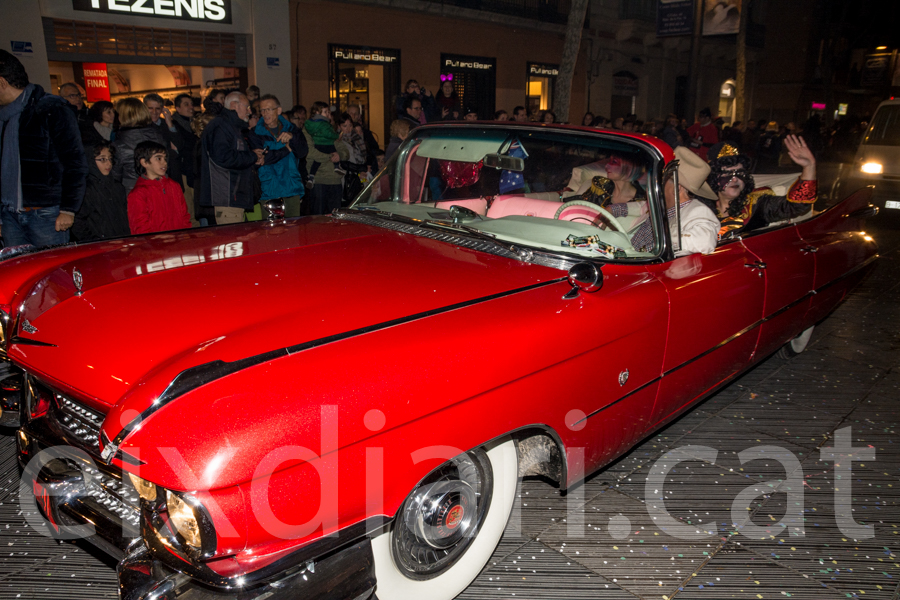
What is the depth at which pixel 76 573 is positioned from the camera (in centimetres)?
241

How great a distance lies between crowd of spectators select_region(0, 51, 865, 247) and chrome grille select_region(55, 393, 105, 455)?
131 centimetres

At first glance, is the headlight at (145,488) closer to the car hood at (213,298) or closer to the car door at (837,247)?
the car hood at (213,298)

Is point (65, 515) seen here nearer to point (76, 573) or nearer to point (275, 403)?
point (76, 573)

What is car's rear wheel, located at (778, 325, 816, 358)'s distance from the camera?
4.75 metres

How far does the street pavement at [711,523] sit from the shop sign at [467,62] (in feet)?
48.6

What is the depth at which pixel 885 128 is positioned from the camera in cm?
1072

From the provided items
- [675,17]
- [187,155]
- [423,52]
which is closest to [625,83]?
[675,17]

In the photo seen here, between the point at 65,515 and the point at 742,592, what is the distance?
2.41 metres

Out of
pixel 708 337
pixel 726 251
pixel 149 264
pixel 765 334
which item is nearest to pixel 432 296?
pixel 149 264

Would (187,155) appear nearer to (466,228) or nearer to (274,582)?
(466,228)

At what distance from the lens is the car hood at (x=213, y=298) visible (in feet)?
5.82

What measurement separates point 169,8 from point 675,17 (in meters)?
12.0

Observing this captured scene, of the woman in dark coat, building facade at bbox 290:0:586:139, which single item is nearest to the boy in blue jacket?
the woman in dark coat

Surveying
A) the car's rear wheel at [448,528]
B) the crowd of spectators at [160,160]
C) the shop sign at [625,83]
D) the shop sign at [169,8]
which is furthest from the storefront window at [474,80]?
the car's rear wheel at [448,528]
